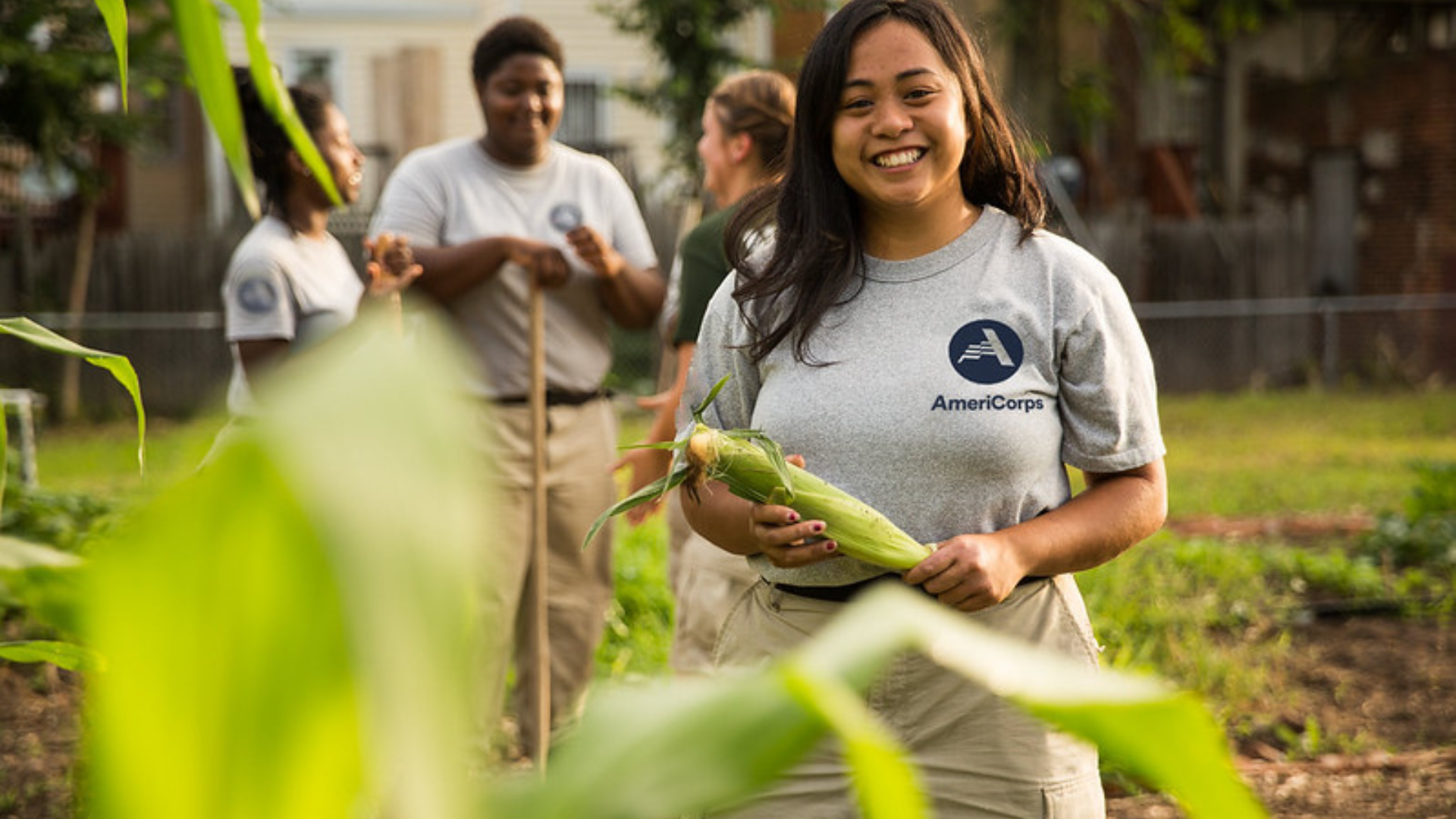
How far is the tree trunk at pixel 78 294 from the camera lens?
14.1 meters

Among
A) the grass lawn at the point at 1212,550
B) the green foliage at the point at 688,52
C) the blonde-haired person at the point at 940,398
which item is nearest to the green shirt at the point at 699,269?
the grass lawn at the point at 1212,550

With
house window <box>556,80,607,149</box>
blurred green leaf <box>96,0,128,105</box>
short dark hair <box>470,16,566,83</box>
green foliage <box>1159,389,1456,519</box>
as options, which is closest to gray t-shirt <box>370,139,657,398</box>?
short dark hair <box>470,16,566,83</box>

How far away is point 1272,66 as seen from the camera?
1836 cm

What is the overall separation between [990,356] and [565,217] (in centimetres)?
250

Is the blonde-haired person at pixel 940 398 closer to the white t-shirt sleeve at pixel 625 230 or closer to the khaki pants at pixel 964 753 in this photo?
the khaki pants at pixel 964 753

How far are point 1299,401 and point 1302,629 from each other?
9.56m

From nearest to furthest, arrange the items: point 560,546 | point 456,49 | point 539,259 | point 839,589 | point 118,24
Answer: point 118,24
point 839,589
point 539,259
point 560,546
point 456,49

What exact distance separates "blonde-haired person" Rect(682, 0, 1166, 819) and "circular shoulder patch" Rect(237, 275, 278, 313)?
183 cm

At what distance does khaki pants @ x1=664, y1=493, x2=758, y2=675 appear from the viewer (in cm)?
381

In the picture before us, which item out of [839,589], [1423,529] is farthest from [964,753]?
[1423,529]

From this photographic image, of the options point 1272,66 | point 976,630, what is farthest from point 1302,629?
point 1272,66

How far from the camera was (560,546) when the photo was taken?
4.75 metres

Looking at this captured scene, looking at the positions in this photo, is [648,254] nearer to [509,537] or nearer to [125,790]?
[509,537]

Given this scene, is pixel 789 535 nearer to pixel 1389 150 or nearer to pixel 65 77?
pixel 65 77
